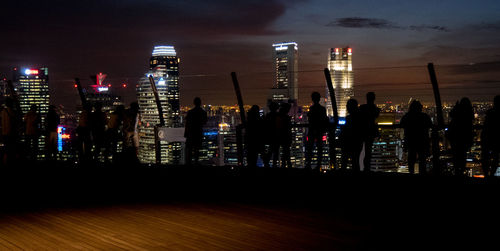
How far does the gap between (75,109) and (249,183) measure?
23.7 ft

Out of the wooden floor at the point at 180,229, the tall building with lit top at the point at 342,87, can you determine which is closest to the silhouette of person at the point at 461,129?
the tall building with lit top at the point at 342,87

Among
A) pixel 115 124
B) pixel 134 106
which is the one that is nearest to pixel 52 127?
pixel 115 124

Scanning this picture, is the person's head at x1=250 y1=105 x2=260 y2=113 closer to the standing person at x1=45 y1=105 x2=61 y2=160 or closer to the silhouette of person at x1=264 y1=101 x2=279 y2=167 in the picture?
the silhouette of person at x1=264 y1=101 x2=279 y2=167

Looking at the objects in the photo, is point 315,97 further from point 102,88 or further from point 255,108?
point 102,88

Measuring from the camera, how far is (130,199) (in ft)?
25.2

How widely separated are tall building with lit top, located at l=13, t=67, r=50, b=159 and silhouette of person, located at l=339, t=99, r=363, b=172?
8.94m

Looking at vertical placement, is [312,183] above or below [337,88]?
below

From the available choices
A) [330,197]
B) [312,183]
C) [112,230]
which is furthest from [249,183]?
[112,230]

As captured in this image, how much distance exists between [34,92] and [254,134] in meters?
8.73

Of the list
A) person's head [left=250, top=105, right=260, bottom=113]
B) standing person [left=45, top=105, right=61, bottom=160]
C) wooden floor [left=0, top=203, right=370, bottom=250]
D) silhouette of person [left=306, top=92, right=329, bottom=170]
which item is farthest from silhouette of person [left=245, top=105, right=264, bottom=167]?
standing person [left=45, top=105, right=61, bottom=160]

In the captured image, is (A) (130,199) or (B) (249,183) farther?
(B) (249,183)

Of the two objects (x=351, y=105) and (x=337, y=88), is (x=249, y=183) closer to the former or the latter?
(x=351, y=105)

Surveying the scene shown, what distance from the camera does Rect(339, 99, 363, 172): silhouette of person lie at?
950cm

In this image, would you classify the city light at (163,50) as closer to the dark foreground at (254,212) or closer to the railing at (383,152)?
the railing at (383,152)
